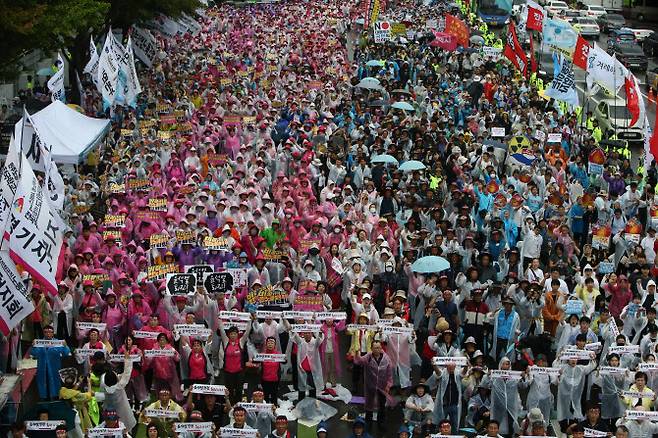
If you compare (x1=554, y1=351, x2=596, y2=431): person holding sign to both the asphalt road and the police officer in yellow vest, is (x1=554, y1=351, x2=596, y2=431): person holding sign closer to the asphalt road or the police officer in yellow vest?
the police officer in yellow vest

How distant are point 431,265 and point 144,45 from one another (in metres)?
21.4

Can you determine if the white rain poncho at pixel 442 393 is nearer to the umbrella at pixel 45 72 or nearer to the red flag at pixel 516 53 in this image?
the red flag at pixel 516 53

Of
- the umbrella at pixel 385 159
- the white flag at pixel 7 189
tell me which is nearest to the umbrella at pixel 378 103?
the umbrella at pixel 385 159

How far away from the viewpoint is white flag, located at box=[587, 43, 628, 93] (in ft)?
79.5

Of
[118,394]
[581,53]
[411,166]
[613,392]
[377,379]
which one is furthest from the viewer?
[581,53]

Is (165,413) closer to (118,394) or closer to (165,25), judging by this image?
(118,394)

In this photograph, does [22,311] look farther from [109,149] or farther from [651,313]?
[109,149]

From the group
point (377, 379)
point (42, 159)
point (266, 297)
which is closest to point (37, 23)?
point (42, 159)

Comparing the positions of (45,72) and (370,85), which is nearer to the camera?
(370,85)

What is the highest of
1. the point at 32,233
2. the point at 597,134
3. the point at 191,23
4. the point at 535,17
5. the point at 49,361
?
the point at 32,233

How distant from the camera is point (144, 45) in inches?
1421

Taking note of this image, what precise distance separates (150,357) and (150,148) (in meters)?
10.0

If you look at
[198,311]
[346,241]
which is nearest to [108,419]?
[198,311]

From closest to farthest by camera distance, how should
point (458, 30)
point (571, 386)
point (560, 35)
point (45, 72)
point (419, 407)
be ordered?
point (419, 407) < point (571, 386) < point (560, 35) < point (45, 72) < point (458, 30)
